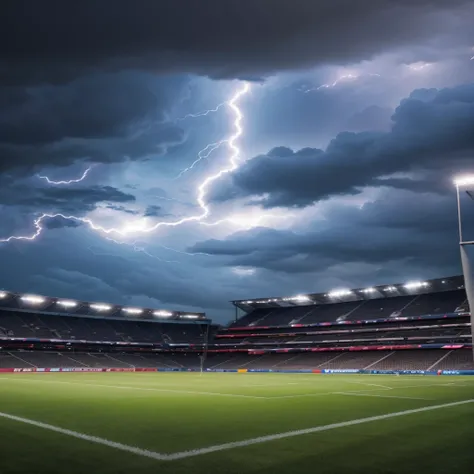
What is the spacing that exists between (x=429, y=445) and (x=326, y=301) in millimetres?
85561

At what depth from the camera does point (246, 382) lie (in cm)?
3778

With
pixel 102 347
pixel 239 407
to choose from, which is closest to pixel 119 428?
pixel 239 407

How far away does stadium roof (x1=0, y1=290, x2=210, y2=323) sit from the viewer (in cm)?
7856

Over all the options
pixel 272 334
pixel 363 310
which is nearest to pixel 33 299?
pixel 272 334

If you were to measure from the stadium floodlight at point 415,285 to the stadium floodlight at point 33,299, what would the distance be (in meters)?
62.2

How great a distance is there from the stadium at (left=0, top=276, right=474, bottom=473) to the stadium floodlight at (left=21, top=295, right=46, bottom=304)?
402 millimetres

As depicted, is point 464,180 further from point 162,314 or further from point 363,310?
point 162,314

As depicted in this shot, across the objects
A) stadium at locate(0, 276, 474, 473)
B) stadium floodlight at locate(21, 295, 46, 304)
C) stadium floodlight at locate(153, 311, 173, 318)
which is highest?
stadium floodlight at locate(21, 295, 46, 304)

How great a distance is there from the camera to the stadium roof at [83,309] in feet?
258

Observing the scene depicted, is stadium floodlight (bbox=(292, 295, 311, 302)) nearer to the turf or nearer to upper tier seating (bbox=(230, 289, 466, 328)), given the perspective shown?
upper tier seating (bbox=(230, 289, 466, 328))

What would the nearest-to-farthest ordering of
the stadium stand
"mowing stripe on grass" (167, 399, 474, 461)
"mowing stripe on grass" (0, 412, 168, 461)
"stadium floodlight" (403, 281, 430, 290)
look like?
1. "mowing stripe on grass" (0, 412, 168, 461)
2. "mowing stripe on grass" (167, 399, 474, 461)
3. the stadium stand
4. "stadium floodlight" (403, 281, 430, 290)

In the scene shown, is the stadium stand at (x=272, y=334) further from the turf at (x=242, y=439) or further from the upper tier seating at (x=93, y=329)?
the turf at (x=242, y=439)

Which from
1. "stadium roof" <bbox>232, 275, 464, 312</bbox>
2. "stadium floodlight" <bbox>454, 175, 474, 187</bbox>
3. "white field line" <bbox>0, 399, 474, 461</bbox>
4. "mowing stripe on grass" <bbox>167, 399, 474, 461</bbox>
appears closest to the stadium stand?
"stadium roof" <bbox>232, 275, 464, 312</bbox>

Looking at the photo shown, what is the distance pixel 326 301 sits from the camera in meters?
93.1
